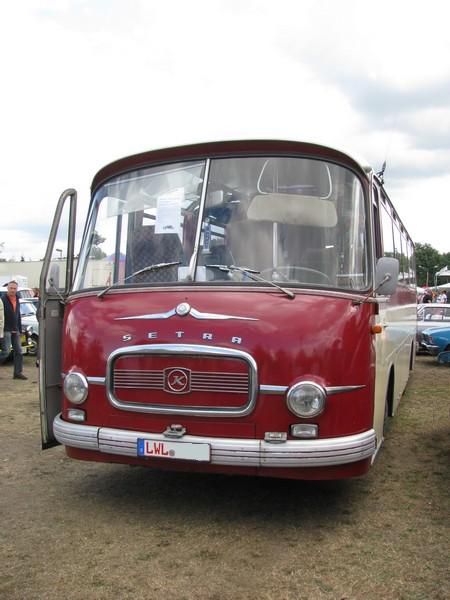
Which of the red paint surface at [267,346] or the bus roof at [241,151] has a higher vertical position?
the bus roof at [241,151]

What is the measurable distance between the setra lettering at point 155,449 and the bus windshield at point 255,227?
3.83 feet

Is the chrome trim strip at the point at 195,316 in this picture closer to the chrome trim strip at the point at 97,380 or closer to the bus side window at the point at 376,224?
the chrome trim strip at the point at 97,380

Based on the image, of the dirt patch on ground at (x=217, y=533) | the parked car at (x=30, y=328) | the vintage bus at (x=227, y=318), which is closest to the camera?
the dirt patch on ground at (x=217, y=533)

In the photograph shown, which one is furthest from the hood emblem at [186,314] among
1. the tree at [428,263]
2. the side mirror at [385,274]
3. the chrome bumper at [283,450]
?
the tree at [428,263]

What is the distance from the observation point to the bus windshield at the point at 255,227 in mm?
4805

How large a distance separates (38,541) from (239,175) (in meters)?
3.00

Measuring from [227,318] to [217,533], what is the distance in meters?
1.49

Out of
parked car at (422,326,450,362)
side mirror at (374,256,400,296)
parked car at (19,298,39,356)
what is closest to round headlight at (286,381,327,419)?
side mirror at (374,256,400,296)

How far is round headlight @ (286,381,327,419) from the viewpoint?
4309 millimetres

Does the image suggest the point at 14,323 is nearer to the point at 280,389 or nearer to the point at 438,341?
the point at 280,389

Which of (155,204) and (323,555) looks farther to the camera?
(155,204)

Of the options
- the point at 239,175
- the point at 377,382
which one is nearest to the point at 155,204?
the point at 239,175

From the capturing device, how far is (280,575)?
3846 millimetres

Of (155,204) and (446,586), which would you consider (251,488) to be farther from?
(155,204)
